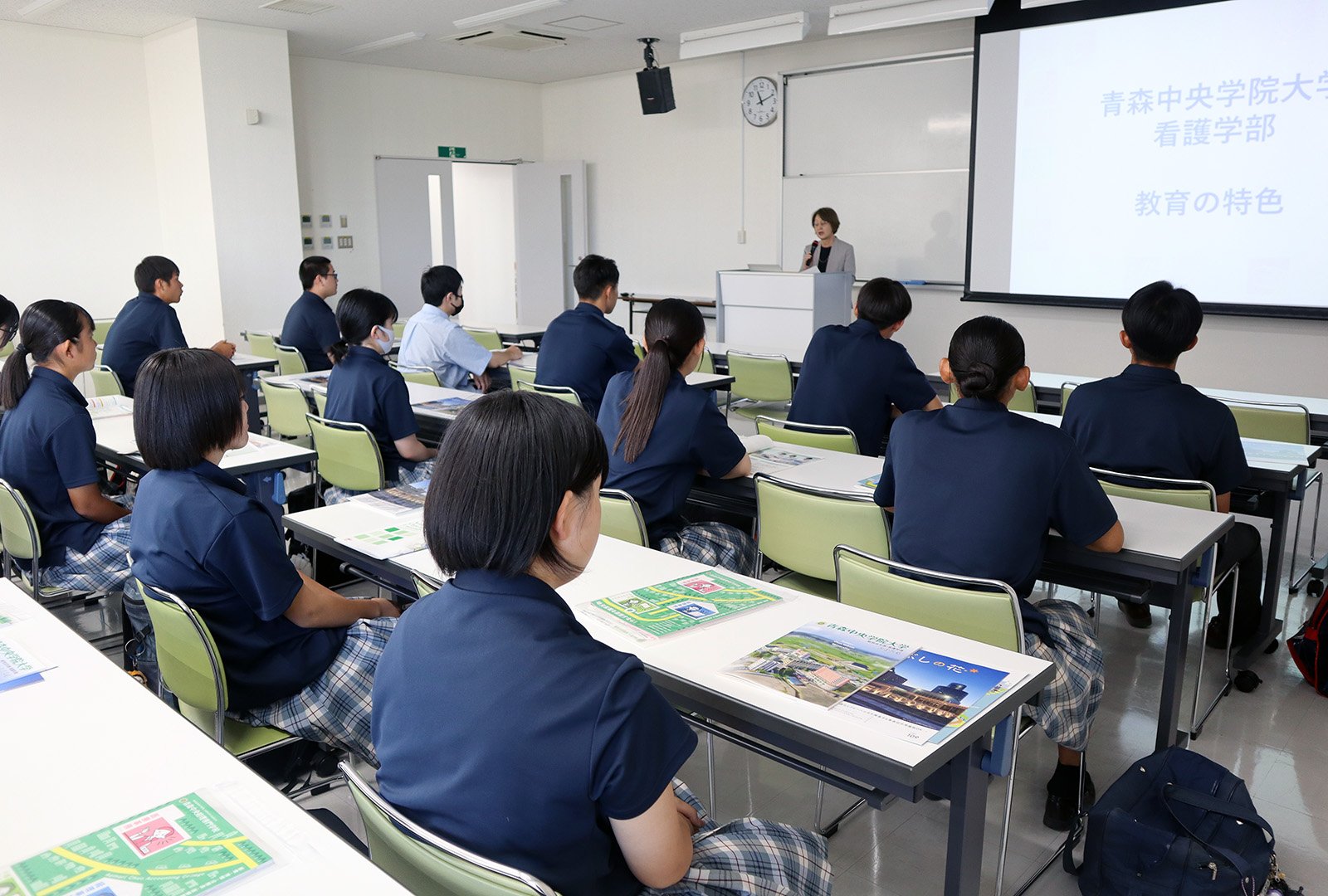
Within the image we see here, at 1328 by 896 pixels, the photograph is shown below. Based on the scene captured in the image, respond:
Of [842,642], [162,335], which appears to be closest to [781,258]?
[162,335]

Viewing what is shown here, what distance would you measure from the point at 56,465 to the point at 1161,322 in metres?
3.22

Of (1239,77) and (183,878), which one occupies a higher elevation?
(1239,77)

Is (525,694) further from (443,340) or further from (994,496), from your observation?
(443,340)

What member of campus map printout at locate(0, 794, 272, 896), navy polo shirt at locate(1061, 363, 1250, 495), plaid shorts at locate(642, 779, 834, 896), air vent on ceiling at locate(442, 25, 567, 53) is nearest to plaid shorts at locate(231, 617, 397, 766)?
campus map printout at locate(0, 794, 272, 896)

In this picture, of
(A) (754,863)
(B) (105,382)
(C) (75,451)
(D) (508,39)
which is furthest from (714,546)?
(D) (508,39)

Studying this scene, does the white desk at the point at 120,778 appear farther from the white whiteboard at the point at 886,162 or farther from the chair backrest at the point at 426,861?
the white whiteboard at the point at 886,162

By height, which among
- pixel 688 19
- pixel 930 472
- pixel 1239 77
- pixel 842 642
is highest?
pixel 688 19

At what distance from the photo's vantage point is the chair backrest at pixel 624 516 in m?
2.70

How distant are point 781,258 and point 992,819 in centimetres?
705

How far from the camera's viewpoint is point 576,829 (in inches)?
45.3

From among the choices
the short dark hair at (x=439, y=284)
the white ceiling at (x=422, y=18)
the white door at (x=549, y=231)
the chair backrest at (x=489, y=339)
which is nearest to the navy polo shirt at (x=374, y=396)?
the short dark hair at (x=439, y=284)

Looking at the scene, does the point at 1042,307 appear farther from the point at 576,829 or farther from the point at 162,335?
the point at 576,829

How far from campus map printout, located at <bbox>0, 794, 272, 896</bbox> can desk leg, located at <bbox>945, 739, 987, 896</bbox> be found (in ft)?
3.38

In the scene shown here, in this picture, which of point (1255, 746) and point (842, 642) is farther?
point (1255, 746)
